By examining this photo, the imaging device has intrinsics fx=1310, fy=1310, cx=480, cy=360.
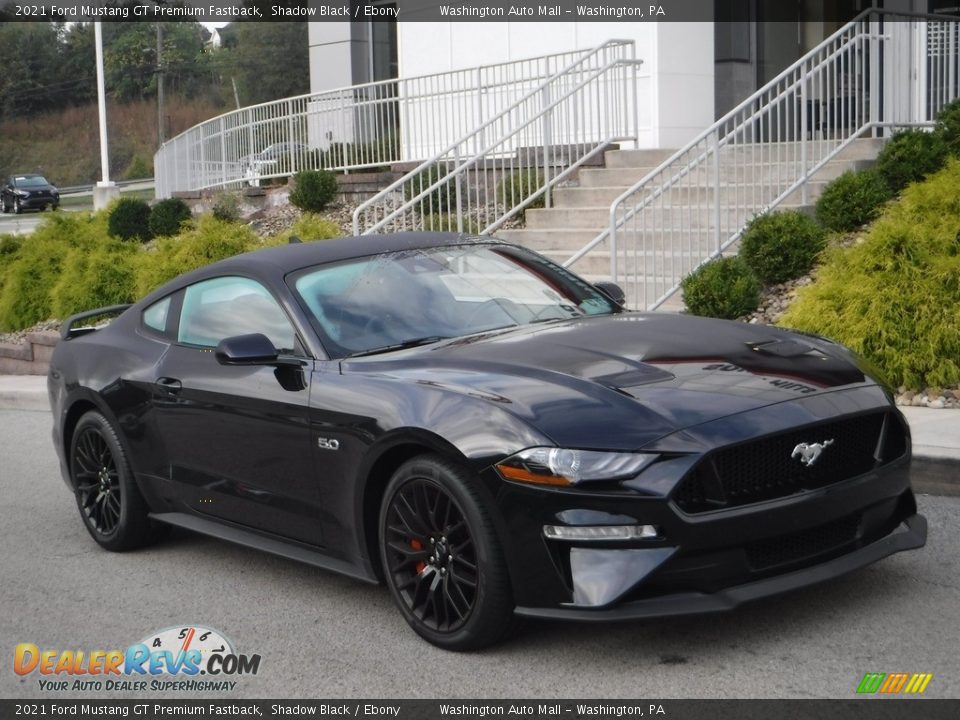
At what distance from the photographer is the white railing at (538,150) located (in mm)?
14230

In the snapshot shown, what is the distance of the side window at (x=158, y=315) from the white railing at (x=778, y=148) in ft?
17.1

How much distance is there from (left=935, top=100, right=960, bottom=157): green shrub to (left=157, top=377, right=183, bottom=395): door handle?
740 cm

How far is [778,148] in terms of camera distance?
11789mm

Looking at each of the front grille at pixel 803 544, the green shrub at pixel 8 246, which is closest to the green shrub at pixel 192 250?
the green shrub at pixel 8 246

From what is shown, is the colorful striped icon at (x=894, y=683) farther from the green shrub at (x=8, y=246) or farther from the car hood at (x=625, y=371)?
the green shrub at (x=8, y=246)

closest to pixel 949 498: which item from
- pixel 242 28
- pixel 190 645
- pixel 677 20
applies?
pixel 190 645

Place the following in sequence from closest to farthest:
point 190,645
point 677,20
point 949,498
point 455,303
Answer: point 190,645, point 455,303, point 949,498, point 677,20

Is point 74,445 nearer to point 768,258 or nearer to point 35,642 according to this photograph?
point 35,642

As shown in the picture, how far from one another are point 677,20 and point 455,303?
11.3 metres

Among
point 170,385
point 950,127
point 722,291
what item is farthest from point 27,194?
point 170,385

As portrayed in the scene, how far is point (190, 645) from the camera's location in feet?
17.1

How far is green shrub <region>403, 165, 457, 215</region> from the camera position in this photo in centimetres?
1397

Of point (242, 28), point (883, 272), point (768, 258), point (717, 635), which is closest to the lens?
point (717, 635)
